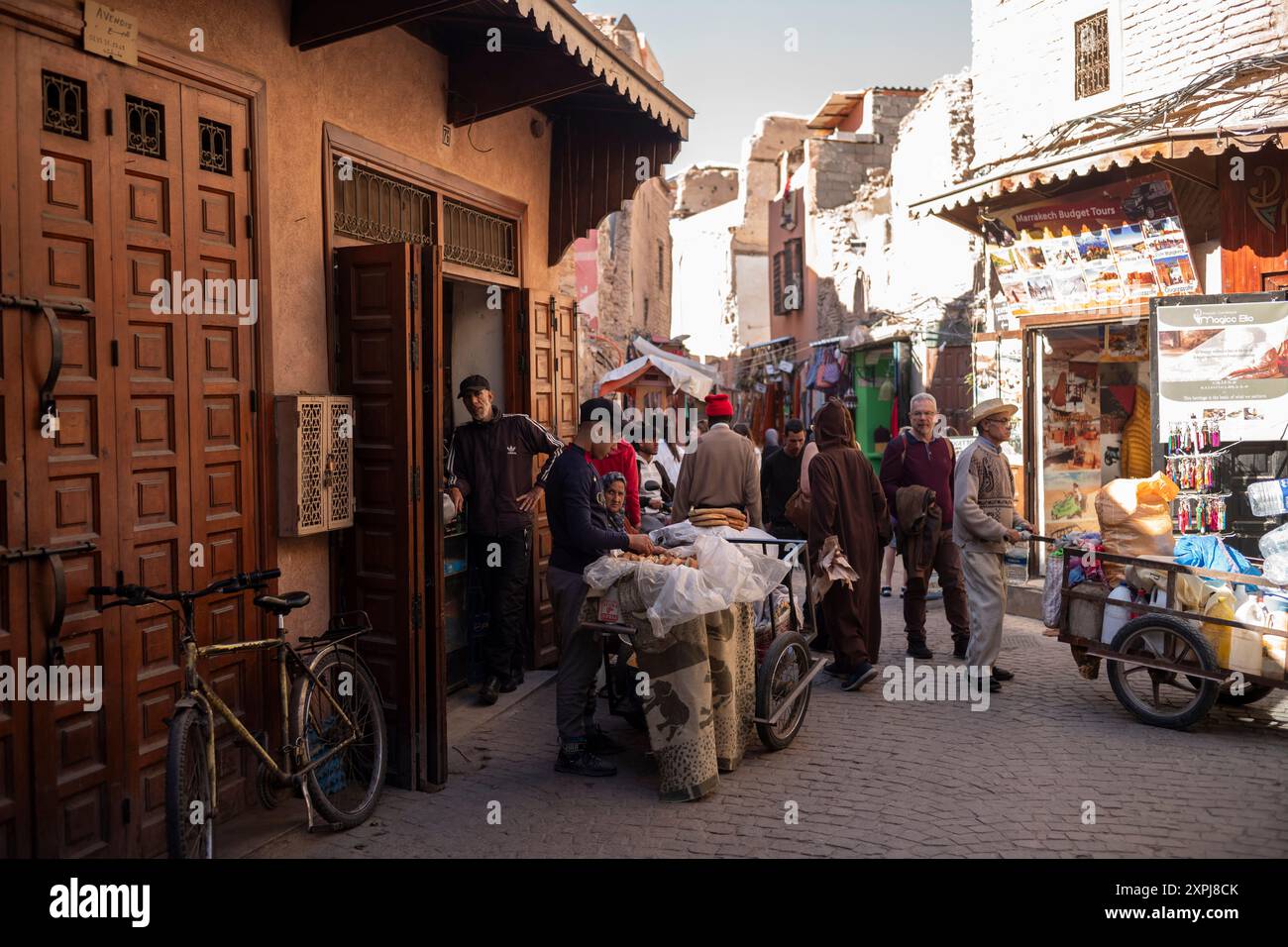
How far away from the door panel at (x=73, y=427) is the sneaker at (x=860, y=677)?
15.3 ft

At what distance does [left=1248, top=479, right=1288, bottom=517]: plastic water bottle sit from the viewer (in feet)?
26.4

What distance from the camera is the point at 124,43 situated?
411cm

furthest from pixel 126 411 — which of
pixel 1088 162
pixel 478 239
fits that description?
pixel 1088 162

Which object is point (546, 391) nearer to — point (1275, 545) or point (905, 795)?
point (905, 795)

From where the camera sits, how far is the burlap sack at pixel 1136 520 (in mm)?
6543

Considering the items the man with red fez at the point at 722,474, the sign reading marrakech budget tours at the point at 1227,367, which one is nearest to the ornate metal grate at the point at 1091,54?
the sign reading marrakech budget tours at the point at 1227,367

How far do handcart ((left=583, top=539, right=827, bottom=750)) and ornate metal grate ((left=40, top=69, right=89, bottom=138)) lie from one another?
345 cm

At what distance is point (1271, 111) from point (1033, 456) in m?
3.82

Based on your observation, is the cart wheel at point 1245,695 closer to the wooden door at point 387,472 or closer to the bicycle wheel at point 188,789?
the wooden door at point 387,472

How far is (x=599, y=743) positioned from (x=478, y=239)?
362 cm

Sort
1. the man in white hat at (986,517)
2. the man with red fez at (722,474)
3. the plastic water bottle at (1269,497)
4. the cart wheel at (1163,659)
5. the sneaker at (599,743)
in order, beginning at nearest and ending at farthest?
1. the sneaker at (599,743)
2. the cart wheel at (1163,659)
3. the man in white hat at (986,517)
4. the man with red fez at (722,474)
5. the plastic water bottle at (1269,497)

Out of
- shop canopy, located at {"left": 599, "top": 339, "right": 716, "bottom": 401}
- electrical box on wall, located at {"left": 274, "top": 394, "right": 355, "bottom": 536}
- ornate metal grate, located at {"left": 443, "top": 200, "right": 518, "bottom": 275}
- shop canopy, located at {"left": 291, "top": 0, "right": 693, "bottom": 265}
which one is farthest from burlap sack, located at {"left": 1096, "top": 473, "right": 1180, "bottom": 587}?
shop canopy, located at {"left": 599, "top": 339, "right": 716, "bottom": 401}

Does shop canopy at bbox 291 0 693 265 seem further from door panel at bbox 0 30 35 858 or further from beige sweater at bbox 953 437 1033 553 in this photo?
beige sweater at bbox 953 437 1033 553

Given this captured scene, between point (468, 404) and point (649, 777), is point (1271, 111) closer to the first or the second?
point (468, 404)
